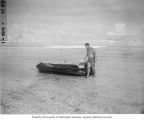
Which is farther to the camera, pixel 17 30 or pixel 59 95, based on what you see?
pixel 17 30

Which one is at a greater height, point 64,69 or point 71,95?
point 64,69

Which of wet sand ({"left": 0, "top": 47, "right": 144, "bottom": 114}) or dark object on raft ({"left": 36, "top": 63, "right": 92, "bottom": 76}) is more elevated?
dark object on raft ({"left": 36, "top": 63, "right": 92, "bottom": 76})

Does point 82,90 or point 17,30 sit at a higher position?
point 17,30

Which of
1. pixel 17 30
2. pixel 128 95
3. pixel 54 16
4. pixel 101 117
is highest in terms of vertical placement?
pixel 54 16

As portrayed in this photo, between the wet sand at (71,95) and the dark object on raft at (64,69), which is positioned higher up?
the dark object on raft at (64,69)

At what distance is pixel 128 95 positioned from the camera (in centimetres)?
267

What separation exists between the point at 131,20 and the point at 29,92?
7.06ft

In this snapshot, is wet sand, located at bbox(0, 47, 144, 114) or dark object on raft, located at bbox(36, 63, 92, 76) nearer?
wet sand, located at bbox(0, 47, 144, 114)

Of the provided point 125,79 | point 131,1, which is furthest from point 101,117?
point 131,1

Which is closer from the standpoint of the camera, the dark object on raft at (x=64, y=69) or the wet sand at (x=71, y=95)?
the wet sand at (x=71, y=95)

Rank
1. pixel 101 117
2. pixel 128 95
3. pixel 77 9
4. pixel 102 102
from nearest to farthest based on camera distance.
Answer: pixel 101 117 → pixel 102 102 → pixel 128 95 → pixel 77 9

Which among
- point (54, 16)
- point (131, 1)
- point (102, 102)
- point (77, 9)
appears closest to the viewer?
point (102, 102)

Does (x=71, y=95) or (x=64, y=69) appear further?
(x=64, y=69)

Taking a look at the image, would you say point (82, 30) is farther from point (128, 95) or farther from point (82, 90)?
point (128, 95)
